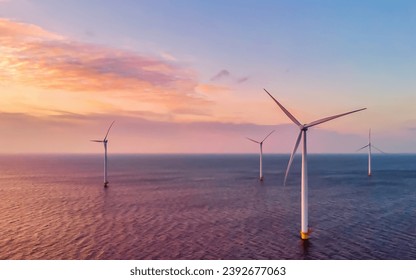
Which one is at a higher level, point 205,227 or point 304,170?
point 304,170

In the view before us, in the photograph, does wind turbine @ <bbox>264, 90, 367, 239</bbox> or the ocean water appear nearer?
the ocean water

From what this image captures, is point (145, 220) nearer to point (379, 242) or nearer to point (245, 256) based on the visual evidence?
point (245, 256)

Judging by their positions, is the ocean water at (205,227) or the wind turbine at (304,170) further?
the wind turbine at (304,170)

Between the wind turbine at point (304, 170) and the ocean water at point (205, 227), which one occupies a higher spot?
the wind turbine at point (304, 170)

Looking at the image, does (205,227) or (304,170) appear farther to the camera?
(205,227)

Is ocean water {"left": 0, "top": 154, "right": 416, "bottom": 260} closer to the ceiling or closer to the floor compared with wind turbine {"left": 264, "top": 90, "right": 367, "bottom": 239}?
closer to the floor
